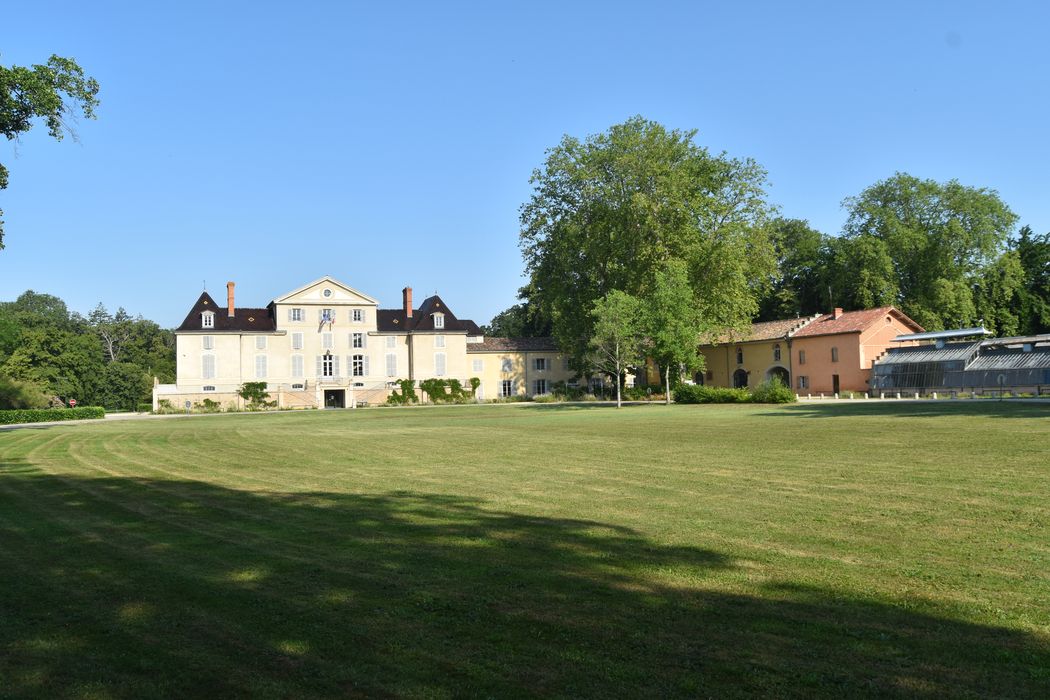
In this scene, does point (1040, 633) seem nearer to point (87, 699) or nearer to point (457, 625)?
point (457, 625)

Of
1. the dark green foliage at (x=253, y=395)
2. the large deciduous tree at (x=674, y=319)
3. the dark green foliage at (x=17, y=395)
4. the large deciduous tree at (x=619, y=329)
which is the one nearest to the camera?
the large deciduous tree at (x=674, y=319)

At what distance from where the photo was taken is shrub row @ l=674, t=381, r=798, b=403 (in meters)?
45.5

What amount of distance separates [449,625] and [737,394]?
45.1m

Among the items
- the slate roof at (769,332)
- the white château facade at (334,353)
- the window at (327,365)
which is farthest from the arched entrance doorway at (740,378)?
the window at (327,365)

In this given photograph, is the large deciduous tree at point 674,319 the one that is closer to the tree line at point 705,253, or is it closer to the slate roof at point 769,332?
the tree line at point 705,253

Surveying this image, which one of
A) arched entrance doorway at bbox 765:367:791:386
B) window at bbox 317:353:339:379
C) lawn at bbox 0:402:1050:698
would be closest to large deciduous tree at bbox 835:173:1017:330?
arched entrance doorway at bbox 765:367:791:386

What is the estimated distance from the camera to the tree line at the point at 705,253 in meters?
52.9

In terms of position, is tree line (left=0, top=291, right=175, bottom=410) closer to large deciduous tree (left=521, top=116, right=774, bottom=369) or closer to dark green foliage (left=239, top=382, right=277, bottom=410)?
dark green foliage (left=239, top=382, right=277, bottom=410)

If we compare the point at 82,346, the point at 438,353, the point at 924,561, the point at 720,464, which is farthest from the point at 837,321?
the point at 82,346

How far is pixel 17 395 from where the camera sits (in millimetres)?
53469

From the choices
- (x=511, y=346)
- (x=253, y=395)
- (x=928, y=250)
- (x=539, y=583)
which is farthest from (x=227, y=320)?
(x=539, y=583)

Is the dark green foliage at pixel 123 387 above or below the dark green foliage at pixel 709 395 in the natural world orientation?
above

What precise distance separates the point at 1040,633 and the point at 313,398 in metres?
65.1

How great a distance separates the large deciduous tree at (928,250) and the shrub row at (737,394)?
21.4 meters
